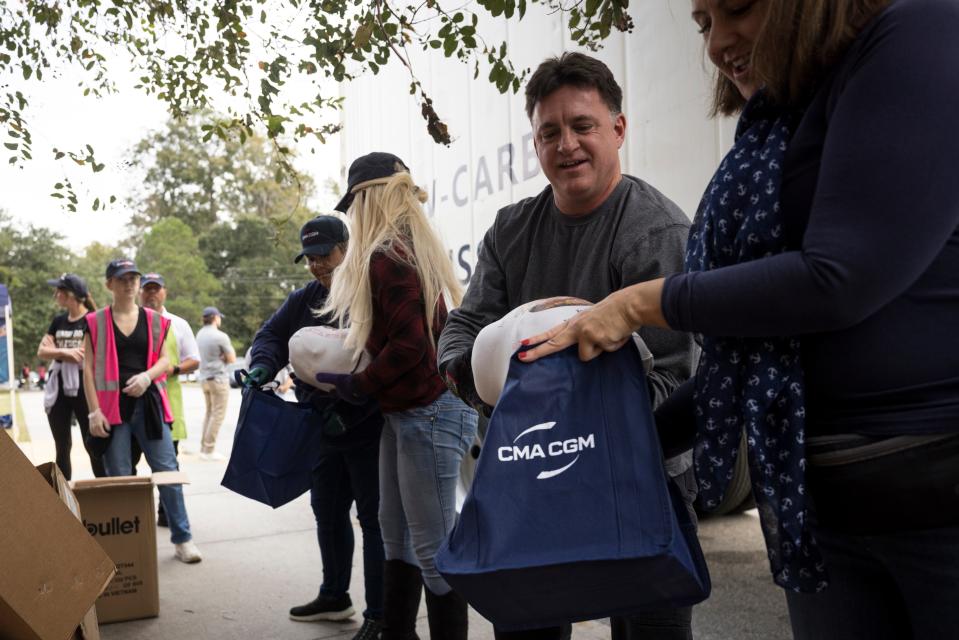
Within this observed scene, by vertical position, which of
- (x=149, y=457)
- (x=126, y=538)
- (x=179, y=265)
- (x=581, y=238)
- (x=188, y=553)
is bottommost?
(x=188, y=553)

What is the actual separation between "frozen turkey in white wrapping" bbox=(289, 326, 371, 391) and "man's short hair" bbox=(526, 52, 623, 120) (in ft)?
4.35

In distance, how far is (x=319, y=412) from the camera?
3402 millimetres

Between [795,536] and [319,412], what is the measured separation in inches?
97.5

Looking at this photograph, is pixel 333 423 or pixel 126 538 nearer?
pixel 333 423

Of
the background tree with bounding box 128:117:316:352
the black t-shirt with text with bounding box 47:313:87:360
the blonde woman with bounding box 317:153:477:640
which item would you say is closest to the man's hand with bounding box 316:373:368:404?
the blonde woman with bounding box 317:153:477:640

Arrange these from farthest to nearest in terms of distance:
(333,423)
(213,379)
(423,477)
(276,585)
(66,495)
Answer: (213,379)
(276,585)
(333,423)
(423,477)
(66,495)

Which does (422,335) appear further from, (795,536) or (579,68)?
(795,536)

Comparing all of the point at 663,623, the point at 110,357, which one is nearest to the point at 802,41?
the point at 663,623

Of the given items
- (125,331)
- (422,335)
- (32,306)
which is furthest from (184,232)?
(422,335)

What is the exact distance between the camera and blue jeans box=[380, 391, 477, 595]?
2875 mm

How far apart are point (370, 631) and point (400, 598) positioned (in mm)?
419

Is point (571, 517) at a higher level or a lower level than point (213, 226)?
lower

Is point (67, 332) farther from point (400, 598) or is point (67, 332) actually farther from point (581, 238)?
point (581, 238)

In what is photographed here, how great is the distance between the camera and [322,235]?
12.1 ft
